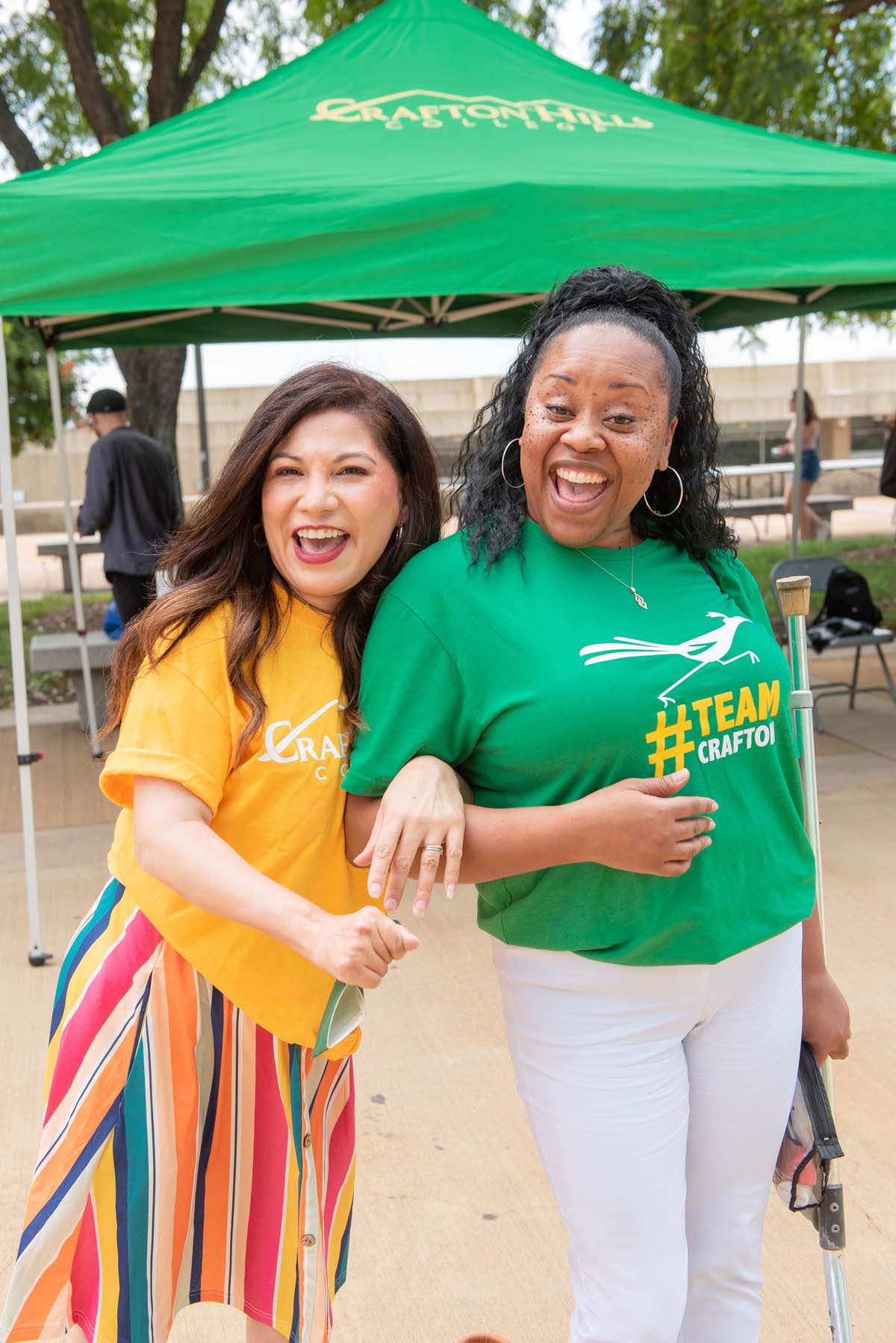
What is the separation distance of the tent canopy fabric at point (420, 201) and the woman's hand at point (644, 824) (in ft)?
9.13

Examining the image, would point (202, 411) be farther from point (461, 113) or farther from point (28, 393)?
point (461, 113)

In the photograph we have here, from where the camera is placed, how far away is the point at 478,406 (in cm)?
2238

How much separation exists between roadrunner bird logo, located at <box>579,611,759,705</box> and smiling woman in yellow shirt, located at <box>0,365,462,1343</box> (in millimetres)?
360

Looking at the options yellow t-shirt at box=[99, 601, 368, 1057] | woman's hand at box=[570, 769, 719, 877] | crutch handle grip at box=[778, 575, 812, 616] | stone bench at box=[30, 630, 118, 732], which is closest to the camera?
woman's hand at box=[570, 769, 719, 877]

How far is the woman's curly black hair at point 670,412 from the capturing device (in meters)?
1.67

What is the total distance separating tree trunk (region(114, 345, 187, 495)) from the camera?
9438 mm

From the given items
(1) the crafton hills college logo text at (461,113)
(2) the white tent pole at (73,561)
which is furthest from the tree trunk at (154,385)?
(1) the crafton hills college logo text at (461,113)

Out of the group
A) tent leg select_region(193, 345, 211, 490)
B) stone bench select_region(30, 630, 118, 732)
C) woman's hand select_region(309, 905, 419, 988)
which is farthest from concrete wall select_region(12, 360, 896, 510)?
woman's hand select_region(309, 905, 419, 988)

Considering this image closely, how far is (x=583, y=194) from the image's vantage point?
423 centimetres

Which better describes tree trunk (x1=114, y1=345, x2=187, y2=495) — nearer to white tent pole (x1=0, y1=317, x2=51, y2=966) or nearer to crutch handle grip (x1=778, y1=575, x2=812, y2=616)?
white tent pole (x1=0, y1=317, x2=51, y2=966)

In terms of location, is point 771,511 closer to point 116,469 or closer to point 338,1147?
point 116,469

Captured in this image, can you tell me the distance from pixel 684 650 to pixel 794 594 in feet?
1.63

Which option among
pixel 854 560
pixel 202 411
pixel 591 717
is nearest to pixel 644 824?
pixel 591 717

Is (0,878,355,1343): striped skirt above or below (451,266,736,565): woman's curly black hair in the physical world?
below
